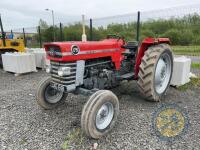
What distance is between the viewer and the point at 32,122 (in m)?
3.62

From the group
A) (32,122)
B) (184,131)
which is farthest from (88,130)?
(184,131)

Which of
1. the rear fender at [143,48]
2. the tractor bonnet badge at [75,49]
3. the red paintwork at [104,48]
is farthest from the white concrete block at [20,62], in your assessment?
the tractor bonnet badge at [75,49]

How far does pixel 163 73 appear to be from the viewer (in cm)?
462

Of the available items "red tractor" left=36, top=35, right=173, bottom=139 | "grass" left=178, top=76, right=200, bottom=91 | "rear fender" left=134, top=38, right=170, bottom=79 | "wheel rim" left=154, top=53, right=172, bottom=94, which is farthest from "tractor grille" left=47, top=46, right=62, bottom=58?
"grass" left=178, top=76, right=200, bottom=91

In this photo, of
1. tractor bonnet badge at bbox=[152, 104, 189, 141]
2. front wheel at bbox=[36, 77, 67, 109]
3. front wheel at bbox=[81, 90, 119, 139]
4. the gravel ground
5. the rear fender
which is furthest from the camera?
the rear fender

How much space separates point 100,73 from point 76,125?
3.50 ft

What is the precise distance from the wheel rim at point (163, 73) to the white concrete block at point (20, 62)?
5188 millimetres

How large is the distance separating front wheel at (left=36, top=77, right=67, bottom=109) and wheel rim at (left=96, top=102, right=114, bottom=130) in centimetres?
129

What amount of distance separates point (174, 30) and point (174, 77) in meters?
20.4

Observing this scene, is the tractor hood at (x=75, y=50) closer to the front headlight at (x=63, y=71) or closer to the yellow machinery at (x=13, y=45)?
the front headlight at (x=63, y=71)

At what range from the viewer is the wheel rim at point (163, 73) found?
444 cm

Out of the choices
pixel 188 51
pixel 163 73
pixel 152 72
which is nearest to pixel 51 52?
pixel 152 72

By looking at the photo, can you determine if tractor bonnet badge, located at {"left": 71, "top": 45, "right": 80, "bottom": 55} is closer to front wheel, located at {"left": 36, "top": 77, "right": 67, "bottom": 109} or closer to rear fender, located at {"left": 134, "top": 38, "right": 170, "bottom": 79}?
front wheel, located at {"left": 36, "top": 77, "right": 67, "bottom": 109}

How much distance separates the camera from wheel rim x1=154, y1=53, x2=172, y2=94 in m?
4.44
